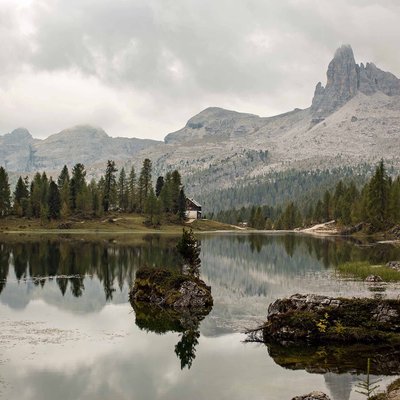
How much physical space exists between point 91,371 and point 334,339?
56.5ft

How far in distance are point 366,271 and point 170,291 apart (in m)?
29.5

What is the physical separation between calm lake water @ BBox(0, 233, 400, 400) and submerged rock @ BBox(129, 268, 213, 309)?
1732 millimetres

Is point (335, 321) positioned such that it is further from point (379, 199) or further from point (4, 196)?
point (4, 196)

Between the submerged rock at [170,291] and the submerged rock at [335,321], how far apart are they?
13.5m

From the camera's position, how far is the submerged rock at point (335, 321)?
3922 centimetres

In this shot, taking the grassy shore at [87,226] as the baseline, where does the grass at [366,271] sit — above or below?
below

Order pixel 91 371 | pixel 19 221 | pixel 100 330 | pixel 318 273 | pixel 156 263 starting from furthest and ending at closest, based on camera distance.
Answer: pixel 19 221, pixel 156 263, pixel 318 273, pixel 100 330, pixel 91 371

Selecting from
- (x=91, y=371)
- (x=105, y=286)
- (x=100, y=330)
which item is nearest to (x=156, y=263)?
(x=105, y=286)

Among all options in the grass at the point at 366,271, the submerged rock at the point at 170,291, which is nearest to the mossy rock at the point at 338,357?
the submerged rock at the point at 170,291

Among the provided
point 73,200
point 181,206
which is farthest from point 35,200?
point 181,206

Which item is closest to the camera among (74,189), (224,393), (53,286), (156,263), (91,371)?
(224,393)

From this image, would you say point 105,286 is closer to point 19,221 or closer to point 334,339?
point 334,339

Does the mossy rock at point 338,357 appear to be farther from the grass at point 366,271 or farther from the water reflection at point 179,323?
the grass at point 366,271

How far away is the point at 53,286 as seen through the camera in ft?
216
